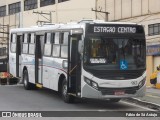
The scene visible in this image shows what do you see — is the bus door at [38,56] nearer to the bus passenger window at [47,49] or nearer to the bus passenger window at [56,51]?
the bus passenger window at [47,49]

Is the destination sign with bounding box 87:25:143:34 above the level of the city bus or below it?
above

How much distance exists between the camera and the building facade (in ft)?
117

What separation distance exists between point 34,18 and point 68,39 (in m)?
39.9

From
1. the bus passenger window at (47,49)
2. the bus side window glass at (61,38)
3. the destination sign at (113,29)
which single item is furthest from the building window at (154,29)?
the destination sign at (113,29)

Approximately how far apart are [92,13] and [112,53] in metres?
29.2

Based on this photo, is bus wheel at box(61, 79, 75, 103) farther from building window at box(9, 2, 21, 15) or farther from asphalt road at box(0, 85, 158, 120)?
building window at box(9, 2, 21, 15)

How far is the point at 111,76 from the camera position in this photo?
543 inches

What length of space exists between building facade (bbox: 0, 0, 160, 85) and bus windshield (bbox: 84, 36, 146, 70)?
19.5 metres

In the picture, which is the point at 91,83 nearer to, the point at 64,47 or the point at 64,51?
the point at 64,51

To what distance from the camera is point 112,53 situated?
14.0m

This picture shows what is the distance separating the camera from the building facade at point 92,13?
Result: 35719 millimetres

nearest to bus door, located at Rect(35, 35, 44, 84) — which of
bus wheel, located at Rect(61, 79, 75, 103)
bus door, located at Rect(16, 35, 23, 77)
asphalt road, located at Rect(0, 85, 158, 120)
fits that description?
asphalt road, located at Rect(0, 85, 158, 120)

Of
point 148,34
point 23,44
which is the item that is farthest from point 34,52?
point 148,34

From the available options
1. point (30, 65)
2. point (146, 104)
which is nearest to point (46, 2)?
point (30, 65)
